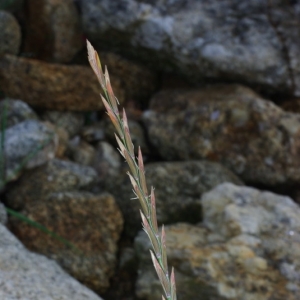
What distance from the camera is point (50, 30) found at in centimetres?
278

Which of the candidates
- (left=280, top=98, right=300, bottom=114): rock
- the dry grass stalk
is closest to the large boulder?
(left=280, top=98, right=300, bottom=114): rock

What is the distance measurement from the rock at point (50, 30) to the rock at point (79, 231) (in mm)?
911

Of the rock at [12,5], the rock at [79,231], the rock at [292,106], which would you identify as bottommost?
the rock at [79,231]

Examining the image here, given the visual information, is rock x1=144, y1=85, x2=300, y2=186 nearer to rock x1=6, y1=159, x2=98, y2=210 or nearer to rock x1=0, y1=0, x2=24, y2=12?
rock x1=6, y1=159, x2=98, y2=210

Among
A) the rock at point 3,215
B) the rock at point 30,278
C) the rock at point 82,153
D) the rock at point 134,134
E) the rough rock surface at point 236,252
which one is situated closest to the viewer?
the rock at point 30,278

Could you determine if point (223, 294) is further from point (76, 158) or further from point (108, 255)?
point (76, 158)

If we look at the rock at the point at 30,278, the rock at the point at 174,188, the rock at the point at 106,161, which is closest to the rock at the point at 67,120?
the rock at the point at 106,161

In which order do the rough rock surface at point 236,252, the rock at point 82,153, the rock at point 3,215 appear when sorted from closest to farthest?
the rough rock surface at point 236,252 < the rock at point 3,215 < the rock at point 82,153

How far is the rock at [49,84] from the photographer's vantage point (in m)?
2.58

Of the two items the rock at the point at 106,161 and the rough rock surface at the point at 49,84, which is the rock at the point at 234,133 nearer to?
the rock at the point at 106,161

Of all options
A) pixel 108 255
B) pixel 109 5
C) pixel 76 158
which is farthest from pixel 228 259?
pixel 109 5

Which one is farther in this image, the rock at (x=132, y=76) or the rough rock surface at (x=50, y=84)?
the rock at (x=132, y=76)

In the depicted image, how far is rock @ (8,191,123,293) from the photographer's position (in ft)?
6.63

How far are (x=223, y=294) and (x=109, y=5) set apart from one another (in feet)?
5.12
